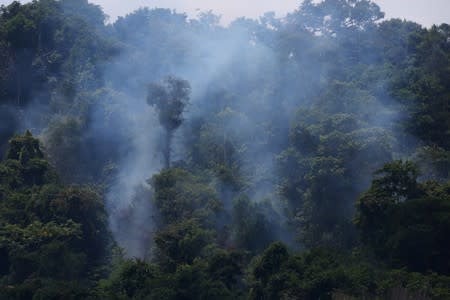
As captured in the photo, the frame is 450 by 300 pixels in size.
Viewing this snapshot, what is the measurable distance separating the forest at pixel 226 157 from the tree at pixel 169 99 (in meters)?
0.08

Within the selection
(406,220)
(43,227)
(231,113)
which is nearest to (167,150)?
(231,113)

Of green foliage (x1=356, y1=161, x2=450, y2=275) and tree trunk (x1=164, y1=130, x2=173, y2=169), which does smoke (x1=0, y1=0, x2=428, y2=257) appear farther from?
green foliage (x1=356, y1=161, x2=450, y2=275)

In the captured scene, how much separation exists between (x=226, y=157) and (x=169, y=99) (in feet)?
10.0

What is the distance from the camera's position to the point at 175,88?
32500 millimetres

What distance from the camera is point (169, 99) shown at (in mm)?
32688

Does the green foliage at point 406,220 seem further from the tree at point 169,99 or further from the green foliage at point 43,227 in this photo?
the tree at point 169,99

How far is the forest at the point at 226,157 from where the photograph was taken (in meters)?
24.5

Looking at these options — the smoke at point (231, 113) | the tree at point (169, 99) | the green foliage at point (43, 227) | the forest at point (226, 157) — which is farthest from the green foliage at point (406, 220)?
the tree at point (169, 99)

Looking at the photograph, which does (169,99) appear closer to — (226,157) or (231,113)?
(231,113)

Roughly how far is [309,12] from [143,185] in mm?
13789

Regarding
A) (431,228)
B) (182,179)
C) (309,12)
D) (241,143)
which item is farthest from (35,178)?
(309,12)

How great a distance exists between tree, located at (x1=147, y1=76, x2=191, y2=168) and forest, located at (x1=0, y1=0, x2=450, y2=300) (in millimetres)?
75

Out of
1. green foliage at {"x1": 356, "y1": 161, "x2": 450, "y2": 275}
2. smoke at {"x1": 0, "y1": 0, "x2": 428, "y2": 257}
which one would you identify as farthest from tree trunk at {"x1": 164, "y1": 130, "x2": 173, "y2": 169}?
green foliage at {"x1": 356, "y1": 161, "x2": 450, "y2": 275}

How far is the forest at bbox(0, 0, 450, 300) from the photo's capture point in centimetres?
2453
